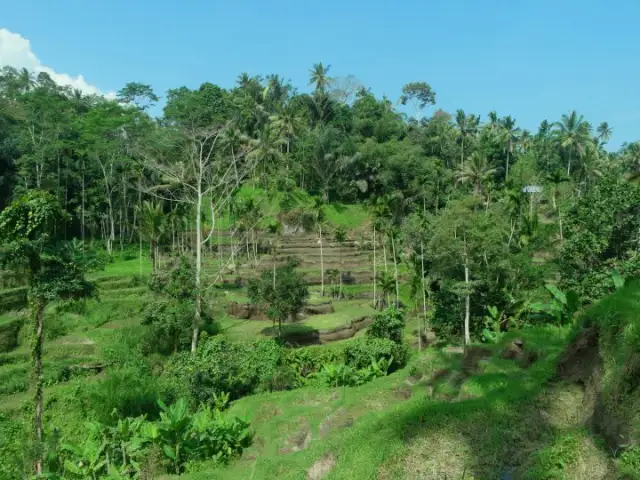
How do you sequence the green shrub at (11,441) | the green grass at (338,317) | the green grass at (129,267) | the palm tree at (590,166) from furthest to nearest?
the palm tree at (590,166) < the green grass at (129,267) < the green grass at (338,317) < the green shrub at (11,441)

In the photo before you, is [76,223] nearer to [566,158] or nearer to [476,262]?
[476,262]

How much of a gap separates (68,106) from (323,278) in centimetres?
3709

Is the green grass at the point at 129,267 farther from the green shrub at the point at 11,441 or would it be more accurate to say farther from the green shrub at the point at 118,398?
the green shrub at the point at 11,441

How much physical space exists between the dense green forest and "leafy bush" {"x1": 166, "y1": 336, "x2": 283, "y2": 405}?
82mm

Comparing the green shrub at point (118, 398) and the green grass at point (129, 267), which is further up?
the green grass at point (129, 267)

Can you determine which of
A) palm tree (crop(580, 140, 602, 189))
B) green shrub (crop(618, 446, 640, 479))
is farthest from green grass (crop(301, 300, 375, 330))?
palm tree (crop(580, 140, 602, 189))

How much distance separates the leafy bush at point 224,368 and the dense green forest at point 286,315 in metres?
0.08

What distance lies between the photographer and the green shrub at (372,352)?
20781 millimetres

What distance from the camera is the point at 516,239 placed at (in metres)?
36.2

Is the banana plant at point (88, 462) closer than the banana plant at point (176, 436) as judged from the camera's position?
Yes

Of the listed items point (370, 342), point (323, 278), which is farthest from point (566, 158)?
point (370, 342)

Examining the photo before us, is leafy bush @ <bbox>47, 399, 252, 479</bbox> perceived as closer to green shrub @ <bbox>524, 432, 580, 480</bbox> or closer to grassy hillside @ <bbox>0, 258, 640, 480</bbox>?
grassy hillside @ <bbox>0, 258, 640, 480</bbox>

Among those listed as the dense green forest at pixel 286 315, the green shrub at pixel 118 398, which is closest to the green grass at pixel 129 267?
the dense green forest at pixel 286 315

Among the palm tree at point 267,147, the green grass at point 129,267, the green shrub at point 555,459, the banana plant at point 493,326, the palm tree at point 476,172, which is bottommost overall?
the banana plant at point 493,326
